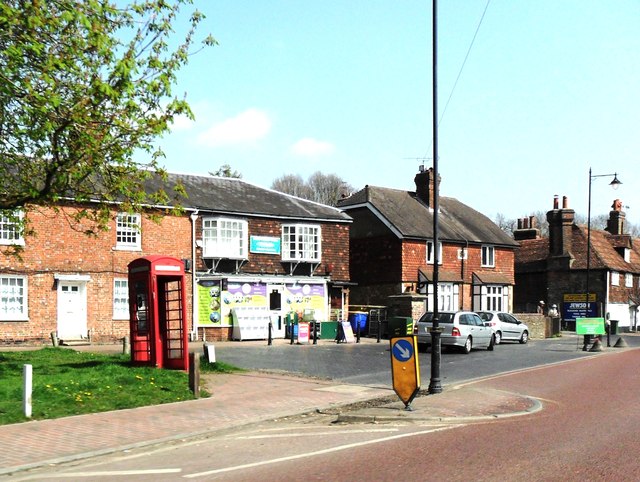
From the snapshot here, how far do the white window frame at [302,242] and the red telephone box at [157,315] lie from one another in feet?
53.8

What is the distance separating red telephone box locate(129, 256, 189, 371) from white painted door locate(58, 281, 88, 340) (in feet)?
36.5

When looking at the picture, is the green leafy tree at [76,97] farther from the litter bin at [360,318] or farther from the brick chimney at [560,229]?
the brick chimney at [560,229]

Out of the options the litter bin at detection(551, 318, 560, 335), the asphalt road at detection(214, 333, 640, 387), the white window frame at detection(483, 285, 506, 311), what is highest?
the white window frame at detection(483, 285, 506, 311)

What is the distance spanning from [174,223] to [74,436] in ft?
69.6

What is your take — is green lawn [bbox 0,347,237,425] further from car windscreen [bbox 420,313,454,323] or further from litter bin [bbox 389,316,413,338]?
car windscreen [bbox 420,313,454,323]

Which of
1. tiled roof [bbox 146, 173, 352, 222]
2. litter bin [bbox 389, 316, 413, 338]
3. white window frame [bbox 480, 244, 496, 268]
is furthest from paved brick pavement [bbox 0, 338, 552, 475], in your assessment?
white window frame [bbox 480, 244, 496, 268]

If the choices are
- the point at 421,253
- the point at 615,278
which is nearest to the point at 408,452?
the point at 421,253

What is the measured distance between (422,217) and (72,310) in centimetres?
2320

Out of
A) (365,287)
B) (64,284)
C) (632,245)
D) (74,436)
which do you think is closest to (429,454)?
(74,436)

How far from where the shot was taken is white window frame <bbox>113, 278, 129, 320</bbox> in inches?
1166

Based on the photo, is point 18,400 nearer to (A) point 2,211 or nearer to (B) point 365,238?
(A) point 2,211

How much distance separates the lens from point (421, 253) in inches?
1678

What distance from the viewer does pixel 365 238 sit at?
4372cm

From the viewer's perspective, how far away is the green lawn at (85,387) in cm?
1244
